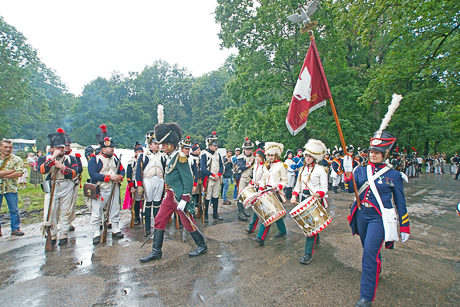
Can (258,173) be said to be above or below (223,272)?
above

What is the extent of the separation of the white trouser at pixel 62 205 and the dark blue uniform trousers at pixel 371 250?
5430mm

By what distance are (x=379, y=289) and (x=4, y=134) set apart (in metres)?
44.0

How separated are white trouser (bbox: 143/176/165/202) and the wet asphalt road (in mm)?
919

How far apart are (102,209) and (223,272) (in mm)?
3171

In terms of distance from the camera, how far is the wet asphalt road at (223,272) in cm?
333

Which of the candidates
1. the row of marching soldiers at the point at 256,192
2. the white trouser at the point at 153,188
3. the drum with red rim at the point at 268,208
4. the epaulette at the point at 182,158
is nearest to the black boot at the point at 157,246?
the row of marching soldiers at the point at 256,192

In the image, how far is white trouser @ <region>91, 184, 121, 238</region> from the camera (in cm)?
544

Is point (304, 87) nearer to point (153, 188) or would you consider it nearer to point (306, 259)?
point (306, 259)

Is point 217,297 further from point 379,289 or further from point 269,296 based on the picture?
point 379,289

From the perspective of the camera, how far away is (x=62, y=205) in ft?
17.3

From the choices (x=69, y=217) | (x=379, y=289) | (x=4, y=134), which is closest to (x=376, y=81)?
(x=379, y=289)

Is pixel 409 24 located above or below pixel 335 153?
above

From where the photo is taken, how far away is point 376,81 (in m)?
12.7

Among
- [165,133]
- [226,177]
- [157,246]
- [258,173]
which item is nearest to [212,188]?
[258,173]
